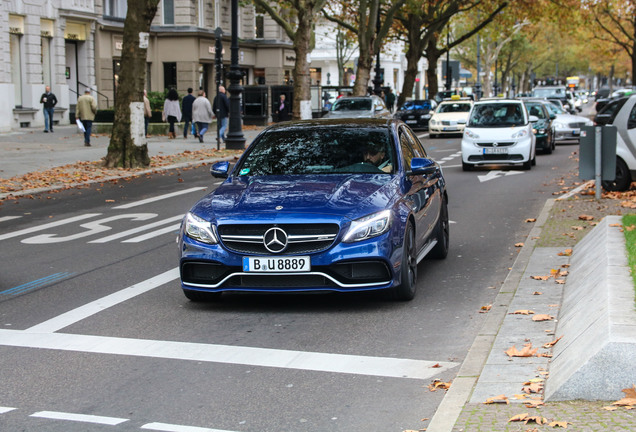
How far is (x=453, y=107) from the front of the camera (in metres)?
39.7

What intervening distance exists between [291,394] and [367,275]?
85.8 inches

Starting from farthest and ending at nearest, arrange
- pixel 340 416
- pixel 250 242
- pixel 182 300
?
pixel 182 300 < pixel 250 242 < pixel 340 416

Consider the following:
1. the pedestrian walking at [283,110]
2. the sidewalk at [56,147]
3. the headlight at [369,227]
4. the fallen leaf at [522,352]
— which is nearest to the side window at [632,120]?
the headlight at [369,227]

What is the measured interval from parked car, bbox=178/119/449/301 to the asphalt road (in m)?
0.31

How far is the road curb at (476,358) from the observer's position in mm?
5172

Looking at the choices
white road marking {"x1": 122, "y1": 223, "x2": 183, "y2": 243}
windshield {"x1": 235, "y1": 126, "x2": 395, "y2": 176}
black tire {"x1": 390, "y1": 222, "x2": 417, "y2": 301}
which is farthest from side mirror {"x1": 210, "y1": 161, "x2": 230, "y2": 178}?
white road marking {"x1": 122, "y1": 223, "x2": 183, "y2": 243}

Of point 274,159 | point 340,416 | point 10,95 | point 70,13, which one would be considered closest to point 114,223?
point 274,159

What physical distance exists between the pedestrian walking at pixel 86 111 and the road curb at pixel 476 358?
73.6ft

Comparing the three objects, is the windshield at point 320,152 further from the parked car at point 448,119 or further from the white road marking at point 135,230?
the parked car at point 448,119

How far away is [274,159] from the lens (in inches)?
367

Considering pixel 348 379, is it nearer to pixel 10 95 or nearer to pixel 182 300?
pixel 182 300

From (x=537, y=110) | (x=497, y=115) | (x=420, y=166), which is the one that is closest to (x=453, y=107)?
(x=537, y=110)

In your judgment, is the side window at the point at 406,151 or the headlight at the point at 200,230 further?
the side window at the point at 406,151

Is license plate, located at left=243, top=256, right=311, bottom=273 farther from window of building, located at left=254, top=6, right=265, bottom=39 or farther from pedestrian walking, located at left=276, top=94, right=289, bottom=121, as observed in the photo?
window of building, located at left=254, top=6, right=265, bottom=39
